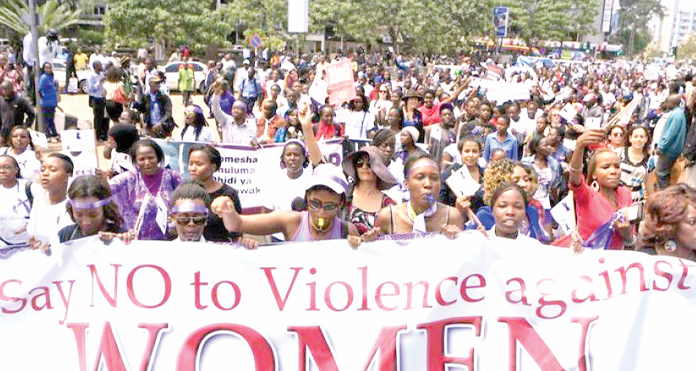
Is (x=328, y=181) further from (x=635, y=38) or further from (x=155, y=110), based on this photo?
(x=635, y=38)

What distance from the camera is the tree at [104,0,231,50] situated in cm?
3209

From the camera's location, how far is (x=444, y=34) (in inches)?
1837

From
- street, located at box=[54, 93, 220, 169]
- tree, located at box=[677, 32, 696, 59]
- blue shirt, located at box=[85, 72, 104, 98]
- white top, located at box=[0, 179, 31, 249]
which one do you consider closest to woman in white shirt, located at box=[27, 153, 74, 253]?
white top, located at box=[0, 179, 31, 249]

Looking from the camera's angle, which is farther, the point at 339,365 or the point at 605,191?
the point at 605,191

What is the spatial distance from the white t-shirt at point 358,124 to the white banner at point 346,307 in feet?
18.9

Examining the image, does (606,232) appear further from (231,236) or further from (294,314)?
(231,236)

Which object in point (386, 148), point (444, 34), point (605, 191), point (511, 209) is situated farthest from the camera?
point (444, 34)

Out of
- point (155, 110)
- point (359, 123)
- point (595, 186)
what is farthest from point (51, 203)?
point (359, 123)

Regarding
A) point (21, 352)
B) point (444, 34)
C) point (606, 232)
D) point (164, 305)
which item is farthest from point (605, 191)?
point (444, 34)

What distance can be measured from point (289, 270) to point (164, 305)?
59 cm

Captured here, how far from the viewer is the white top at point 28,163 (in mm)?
5861

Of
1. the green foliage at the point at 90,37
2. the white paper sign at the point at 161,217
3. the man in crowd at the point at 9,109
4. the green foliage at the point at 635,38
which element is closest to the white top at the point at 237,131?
the man in crowd at the point at 9,109

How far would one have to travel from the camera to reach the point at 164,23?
32031mm

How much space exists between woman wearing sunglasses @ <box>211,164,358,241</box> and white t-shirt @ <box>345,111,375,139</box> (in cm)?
531
